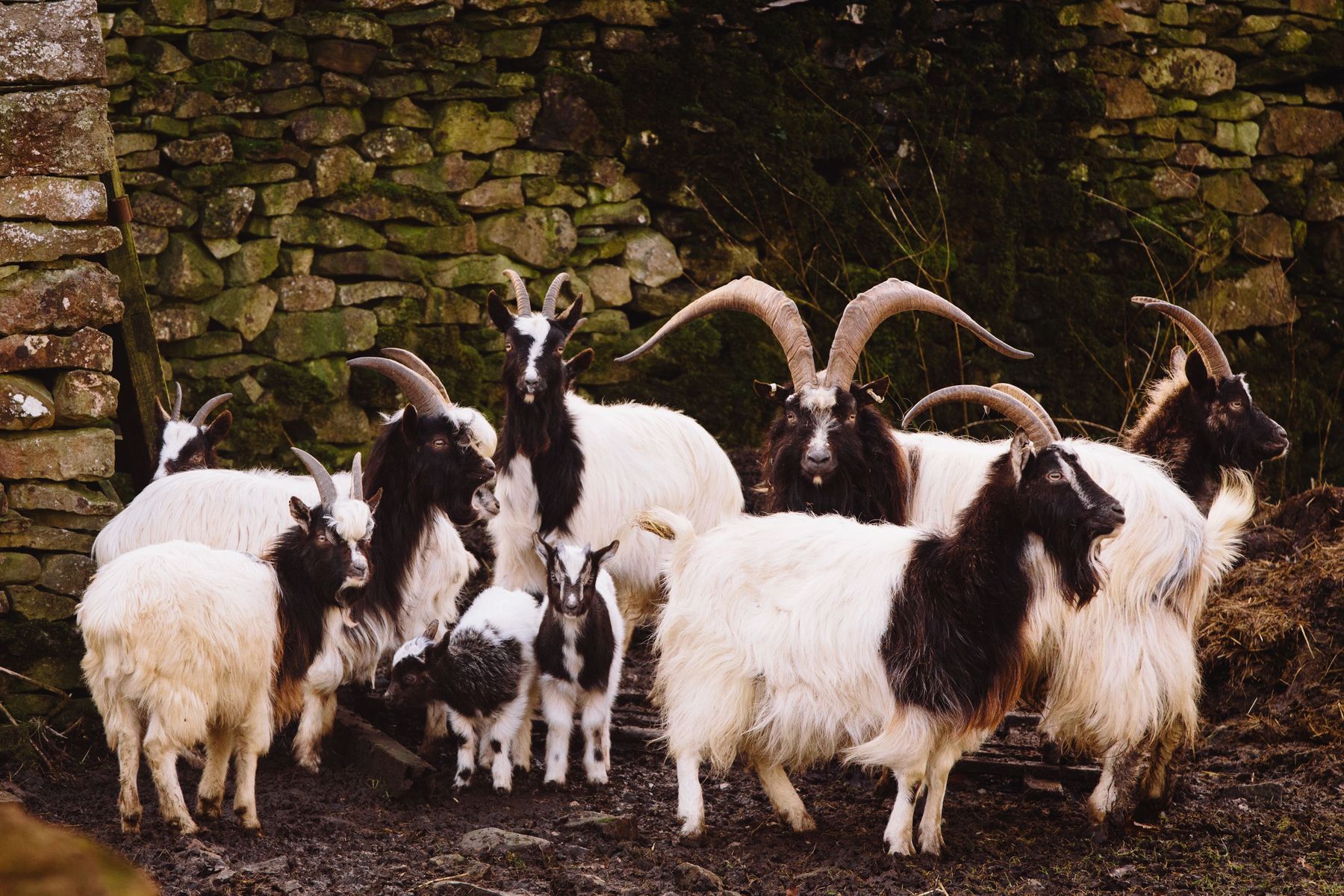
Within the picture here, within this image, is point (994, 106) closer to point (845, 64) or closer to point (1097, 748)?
point (845, 64)

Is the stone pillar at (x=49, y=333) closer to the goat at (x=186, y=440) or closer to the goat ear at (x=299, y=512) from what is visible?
the goat at (x=186, y=440)

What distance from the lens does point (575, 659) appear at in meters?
6.24

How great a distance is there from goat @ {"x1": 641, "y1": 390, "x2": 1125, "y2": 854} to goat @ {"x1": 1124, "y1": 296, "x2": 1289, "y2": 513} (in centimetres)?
195

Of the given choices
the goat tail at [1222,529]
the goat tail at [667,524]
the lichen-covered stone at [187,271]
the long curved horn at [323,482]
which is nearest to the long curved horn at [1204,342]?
the goat tail at [1222,529]

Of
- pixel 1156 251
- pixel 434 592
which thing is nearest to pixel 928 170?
pixel 1156 251

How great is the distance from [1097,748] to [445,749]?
305 centimetres

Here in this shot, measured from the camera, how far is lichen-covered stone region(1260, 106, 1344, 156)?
11.3 m

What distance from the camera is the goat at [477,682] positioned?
6.21m

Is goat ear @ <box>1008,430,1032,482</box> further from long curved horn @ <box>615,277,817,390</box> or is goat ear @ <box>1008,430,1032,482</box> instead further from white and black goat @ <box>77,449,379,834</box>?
white and black goat @ <box>77,449,379,834</box>

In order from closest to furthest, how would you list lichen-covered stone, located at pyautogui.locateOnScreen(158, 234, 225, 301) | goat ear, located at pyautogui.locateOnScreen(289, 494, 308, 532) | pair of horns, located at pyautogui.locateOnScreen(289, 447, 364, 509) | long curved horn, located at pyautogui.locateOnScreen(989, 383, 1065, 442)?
long curved horn, located at pyautogui.locateOnScreen(989, 383, 1065, 442), goat ear, located at pyautogui.locateOnScreen(289, 494, 308, 532), pair of horns, located at pyautogui.locateOnScreen(289, 447, 364, 509), lichen-covered stone, located at pyautogui.locateOnScreen(158, 234, 225, 301)

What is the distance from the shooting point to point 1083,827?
5.83 metres

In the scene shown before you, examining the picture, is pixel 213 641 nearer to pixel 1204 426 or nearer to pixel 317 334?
pixel 317 334

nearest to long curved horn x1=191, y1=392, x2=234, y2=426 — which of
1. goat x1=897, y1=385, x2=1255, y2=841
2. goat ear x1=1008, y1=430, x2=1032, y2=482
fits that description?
goat x1=897, y1=385, x2=1255, y2=841

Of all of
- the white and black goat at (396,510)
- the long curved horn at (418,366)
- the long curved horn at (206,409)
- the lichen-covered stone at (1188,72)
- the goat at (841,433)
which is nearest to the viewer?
the goat at (841,433)
